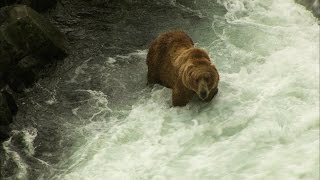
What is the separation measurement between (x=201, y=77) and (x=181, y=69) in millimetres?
526

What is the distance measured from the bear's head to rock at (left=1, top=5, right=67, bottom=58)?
2.85m

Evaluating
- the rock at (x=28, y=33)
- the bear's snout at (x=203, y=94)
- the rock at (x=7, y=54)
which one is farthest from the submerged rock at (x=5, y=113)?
the bear's snout at (x=203, y=94)

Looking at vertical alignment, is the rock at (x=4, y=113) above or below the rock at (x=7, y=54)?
below

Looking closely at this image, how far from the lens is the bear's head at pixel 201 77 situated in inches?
254

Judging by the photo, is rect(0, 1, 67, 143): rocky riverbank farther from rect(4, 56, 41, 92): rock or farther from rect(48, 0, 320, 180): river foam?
rect(48, 0, 320, 180): river foam

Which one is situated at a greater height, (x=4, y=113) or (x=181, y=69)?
(x=181, y=69)

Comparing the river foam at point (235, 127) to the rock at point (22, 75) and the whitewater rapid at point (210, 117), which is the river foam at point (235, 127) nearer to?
the whitewater rapid at point (210, 117)

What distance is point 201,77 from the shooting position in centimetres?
643

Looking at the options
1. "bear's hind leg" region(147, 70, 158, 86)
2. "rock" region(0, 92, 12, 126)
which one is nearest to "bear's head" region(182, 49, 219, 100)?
"bear's hind leg" region(147, 70, 158, 86)

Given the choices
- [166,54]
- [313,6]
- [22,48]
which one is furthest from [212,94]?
[22,48]

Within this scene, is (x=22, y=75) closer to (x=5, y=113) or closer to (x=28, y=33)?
(x=28, y=33)

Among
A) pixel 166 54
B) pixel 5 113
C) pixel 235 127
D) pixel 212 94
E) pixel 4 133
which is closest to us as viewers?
pixel 235 127

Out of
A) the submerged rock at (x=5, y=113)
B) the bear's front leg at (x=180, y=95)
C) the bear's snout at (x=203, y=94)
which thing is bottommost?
the submerged rock at (x=5, y=113)

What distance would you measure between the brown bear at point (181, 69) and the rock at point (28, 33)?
6.26 feet
